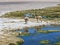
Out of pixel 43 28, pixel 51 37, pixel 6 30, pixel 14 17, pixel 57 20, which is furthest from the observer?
pixel 14 17

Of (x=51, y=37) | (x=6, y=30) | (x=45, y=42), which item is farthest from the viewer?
(x=6, y=30)

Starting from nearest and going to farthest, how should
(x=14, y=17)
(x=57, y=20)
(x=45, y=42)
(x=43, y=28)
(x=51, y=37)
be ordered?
1. (x=45, y=42)
2. (x=51, y=37)
3. (x=43, y=28)
4. (x=57, y=20)
5. (x=14, y=17)

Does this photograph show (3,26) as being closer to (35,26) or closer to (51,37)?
(35,26)

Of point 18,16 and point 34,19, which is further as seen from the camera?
point 18,16

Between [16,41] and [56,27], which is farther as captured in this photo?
[56,27]

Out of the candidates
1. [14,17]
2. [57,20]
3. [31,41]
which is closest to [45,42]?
[31,41]

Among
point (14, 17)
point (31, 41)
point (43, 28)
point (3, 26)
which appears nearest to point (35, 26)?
point (43, 28)

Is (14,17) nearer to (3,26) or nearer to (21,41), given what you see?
(3,26)

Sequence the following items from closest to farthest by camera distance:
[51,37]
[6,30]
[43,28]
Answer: [51,37], [6,30], [43,28]
